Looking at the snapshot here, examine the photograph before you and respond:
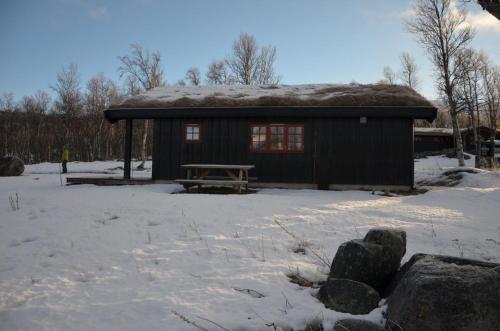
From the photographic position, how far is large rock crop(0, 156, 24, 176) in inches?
697

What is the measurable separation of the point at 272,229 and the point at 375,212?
2.87 metres

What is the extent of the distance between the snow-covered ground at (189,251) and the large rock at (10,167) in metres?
11.1

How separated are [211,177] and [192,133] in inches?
80.6

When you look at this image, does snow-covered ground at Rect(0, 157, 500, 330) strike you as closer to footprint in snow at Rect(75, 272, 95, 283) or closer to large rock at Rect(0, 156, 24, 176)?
footprint in snow at Rect(75, 272, 95, 283)

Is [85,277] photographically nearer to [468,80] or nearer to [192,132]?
[192,132]

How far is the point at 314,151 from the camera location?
11.8 meters

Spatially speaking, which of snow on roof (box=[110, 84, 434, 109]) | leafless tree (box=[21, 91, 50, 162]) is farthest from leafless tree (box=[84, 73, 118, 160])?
snow on roof (box=[110, 84, 434, 109])

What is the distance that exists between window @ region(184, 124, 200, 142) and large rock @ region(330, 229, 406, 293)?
9.41 metres

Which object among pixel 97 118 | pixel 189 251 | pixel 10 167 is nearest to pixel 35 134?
pixel 97 118

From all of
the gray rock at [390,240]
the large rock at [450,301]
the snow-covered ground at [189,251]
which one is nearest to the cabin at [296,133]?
the snow-covered ground at [189,251]

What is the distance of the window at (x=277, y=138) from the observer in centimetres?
1192

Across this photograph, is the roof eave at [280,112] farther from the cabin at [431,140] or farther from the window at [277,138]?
the cabin at [431,140]

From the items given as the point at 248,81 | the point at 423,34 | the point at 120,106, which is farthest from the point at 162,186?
the point at 248,81

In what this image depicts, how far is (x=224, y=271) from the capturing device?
4223mm
